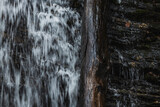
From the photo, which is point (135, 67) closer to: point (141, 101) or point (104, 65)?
point (141, 101)

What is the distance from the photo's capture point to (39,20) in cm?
431

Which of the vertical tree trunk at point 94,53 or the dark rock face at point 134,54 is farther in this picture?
the dark rock face at point 134,54

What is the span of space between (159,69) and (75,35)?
1.61 meters

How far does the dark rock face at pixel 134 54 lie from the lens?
14.0 ft

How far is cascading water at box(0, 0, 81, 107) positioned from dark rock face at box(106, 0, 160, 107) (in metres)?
0.67

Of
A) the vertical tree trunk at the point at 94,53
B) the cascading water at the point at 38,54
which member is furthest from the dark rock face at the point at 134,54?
the vertical tree trunk at the point at 94,53

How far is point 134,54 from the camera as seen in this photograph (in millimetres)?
4469

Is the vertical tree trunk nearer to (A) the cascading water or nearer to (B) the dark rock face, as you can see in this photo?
(A) the cascading water

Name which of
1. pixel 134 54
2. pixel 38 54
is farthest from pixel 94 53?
pixel 134 54

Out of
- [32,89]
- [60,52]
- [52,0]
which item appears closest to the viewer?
[32,89]

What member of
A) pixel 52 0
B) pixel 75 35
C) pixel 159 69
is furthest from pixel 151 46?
pixel 52 0

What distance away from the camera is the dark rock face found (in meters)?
4.26

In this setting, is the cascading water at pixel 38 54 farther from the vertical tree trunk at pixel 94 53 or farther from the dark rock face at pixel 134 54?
the vertical tree trunk at pixel 94 53

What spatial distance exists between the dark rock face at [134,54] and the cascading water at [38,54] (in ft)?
2.20
